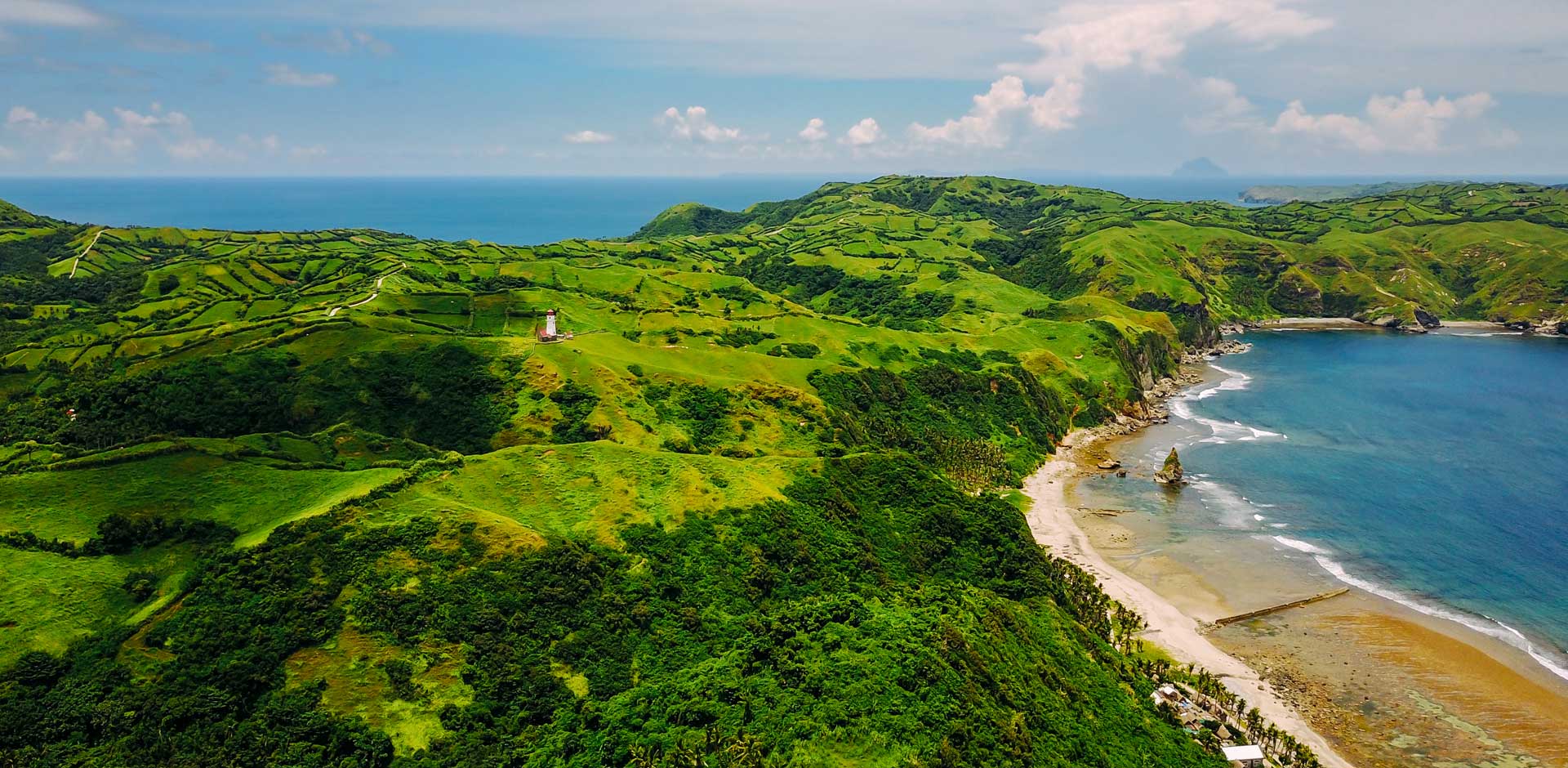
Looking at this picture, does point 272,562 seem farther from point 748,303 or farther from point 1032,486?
point 748,303

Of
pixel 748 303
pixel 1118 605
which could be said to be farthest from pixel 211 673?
pixel 748 303

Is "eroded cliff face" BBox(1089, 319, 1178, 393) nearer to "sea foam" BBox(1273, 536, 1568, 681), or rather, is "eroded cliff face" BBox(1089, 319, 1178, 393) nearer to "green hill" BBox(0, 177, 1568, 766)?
"green hill" BBox(0, 177, 1568, 766)

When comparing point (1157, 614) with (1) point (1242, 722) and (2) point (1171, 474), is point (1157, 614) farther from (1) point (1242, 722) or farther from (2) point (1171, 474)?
(2) point (1171, 474)

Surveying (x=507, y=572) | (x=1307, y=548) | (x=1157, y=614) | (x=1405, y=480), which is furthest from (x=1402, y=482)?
(x=507, y=572)

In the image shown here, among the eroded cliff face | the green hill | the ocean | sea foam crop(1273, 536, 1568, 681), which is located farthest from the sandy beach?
the eroded cliff face

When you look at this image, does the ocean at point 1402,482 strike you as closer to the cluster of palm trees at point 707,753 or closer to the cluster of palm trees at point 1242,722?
the cluster of palm trees at point 1242,722

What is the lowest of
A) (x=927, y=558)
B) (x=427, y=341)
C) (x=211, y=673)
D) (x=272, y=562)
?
(x=927, y=558)
